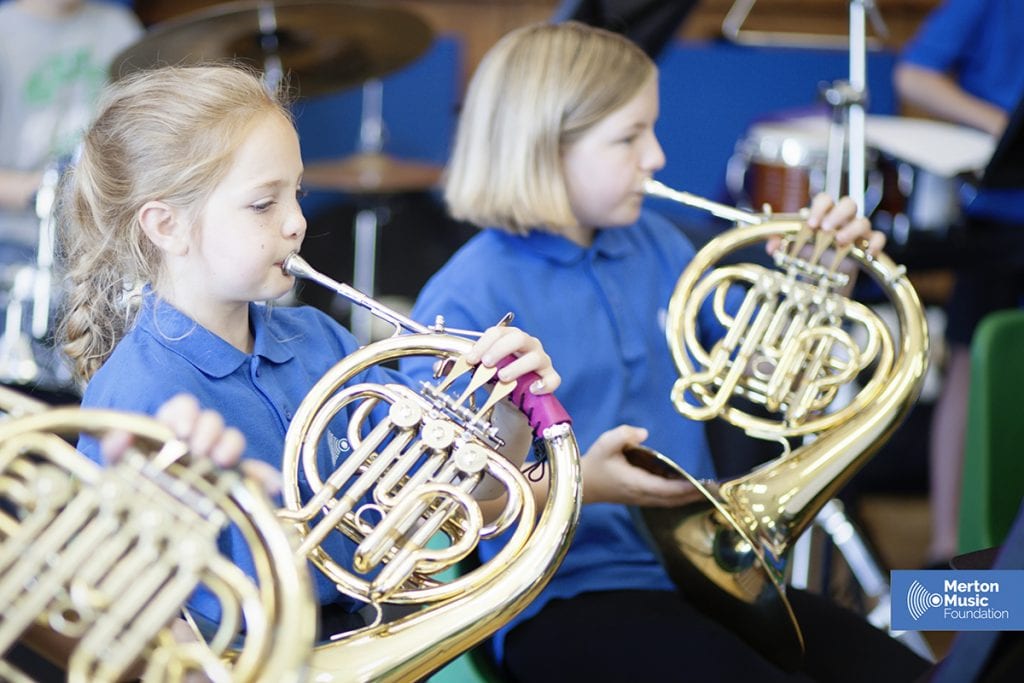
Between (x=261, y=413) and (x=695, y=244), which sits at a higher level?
(x=261, y=413)

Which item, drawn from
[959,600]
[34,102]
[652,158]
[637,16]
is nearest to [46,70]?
[34,102]

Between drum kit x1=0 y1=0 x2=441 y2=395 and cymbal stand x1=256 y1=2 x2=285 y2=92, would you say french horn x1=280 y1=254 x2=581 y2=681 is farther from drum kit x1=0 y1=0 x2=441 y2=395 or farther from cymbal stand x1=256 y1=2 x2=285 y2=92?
cymbal stand x1=256 y1=2 x2=285 y2=92

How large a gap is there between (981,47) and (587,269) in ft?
5.30

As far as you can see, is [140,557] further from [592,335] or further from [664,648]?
[592,335]

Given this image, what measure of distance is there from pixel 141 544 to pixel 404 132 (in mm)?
3254

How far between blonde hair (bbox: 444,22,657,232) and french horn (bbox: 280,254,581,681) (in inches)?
19.2

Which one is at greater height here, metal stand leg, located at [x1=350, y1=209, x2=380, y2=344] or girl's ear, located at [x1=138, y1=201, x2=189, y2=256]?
girl's ear, located at [x1=138, y1=201, x2=189, y2=256]

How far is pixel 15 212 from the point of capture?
260 centimetres

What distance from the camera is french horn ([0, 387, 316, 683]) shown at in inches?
32.0

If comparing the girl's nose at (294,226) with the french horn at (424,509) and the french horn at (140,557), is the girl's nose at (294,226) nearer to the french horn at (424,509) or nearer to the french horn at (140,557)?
the french horn at (424,509)

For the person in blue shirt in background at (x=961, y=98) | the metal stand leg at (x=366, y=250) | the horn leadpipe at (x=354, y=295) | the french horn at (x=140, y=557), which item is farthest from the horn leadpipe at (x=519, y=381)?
the metal stand leg at (x=366, y=250)

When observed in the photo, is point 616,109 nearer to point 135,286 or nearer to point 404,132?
point 135,286

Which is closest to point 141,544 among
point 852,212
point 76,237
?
point 76,237

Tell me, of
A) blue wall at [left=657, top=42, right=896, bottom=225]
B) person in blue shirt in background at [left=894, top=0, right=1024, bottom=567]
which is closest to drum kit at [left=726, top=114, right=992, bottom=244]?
person in blue shirt in background at [left=894, top=0, right=1024, bottom=567]
